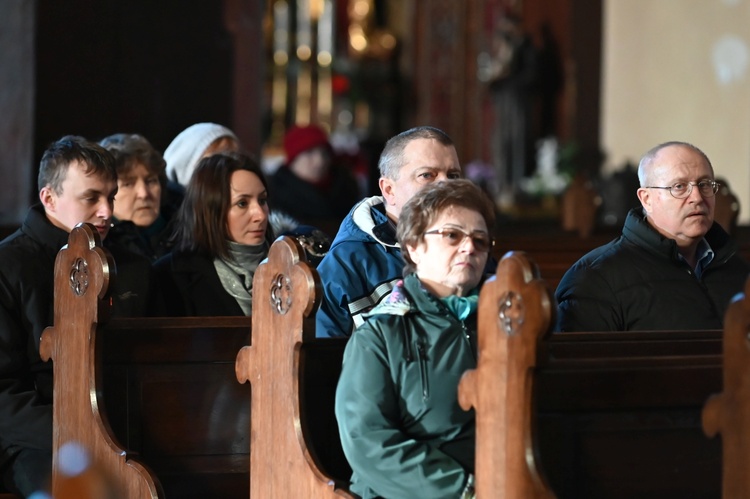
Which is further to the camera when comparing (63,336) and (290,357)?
(63,336)

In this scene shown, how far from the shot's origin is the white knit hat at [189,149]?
5055 mm

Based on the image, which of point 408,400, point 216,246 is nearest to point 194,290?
point 216,246

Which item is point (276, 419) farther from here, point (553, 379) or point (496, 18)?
point (496, 18)

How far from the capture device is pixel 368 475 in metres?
2.78

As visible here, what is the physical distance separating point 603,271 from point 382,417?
130 centimetres

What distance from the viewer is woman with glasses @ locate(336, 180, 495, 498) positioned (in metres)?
2.73

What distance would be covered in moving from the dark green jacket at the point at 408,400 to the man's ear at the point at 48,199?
1.39 m

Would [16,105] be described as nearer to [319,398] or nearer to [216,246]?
[216,246]

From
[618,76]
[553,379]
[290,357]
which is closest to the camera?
[553,379]

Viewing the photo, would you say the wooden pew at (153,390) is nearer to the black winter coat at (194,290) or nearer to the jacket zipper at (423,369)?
the black winter coat at (194,290)

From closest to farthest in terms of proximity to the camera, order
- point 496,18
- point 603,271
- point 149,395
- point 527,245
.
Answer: point 149,395, point 603,271, point 527,245, point 496,18

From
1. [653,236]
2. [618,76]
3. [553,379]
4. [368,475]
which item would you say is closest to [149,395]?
[368,475]

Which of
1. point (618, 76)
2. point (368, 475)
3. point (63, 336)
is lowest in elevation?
point (368, 475)

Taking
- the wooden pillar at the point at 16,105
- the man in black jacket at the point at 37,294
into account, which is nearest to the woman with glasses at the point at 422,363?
the man in black jacket at the point at 37,294
